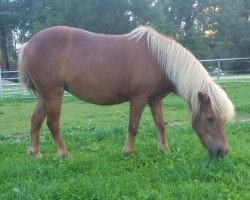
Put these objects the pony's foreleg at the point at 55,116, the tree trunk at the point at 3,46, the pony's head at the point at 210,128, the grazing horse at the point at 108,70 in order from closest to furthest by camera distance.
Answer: the pony's head at the point at 210,128 → the grazing horse at the point at 108,70 → the pony's foreleg at the point at 55,116 → the tree trunk at the point at 3,46

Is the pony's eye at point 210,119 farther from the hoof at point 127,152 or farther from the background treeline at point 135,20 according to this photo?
the background treeline at point 135,20

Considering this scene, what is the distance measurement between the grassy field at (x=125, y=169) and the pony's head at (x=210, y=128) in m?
0.15

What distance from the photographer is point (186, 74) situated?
4.80 m

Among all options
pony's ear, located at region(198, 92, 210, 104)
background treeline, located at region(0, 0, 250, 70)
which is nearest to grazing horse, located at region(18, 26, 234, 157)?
pony's ear, located at region(198, 92, 210, 104)

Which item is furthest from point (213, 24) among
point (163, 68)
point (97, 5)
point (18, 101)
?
point (163, 68)

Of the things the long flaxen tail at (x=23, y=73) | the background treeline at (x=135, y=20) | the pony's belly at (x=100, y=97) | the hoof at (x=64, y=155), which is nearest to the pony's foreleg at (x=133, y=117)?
the pony's belly at (x=100, y=97)

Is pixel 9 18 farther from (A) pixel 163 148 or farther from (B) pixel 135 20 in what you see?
(A) pixel 163 148

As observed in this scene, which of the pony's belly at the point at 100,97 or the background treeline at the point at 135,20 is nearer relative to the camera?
the pony's belly at the point at 100,97

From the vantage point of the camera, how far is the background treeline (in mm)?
36844

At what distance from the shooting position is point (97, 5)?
122 feet

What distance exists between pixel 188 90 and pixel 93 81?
1.36 metres

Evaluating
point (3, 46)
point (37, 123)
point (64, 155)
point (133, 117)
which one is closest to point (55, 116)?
point (37, 123)

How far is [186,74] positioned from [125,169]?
5.06 ft

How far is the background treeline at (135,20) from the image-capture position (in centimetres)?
3684
